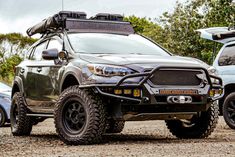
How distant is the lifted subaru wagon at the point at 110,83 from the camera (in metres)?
8.36

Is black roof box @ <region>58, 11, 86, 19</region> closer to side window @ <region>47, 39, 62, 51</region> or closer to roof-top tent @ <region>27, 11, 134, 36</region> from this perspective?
roof-top tent @ <region>27, 11, 134, 36</region>

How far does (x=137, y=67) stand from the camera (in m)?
8.39

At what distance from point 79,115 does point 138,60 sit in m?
1.07

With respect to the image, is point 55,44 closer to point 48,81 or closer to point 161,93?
point 48,81

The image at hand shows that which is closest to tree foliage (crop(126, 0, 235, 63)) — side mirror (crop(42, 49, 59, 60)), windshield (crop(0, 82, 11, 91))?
windshield (crop(0, 82, 11, 91))

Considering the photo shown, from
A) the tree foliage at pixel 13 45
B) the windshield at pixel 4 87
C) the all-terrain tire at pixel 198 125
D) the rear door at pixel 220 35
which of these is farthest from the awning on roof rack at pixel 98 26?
the tree foliage at pixel 13 45

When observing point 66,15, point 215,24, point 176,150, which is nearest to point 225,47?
point 66,15

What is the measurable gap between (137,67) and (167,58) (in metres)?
0.80

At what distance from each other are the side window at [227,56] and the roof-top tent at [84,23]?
2.58 m

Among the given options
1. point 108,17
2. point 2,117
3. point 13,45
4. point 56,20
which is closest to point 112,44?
point 56,20

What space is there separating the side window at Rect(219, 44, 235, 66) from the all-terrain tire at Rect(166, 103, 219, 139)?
2.70 metres

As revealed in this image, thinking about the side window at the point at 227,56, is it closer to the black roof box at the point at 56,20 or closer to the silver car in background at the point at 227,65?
the silver car in background at the point at 227,65

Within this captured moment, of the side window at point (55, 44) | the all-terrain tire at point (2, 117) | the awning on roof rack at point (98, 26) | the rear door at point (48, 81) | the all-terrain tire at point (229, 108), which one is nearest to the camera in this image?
the rear door at point (48, 81)

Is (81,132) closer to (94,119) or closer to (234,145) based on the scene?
(94,119)
